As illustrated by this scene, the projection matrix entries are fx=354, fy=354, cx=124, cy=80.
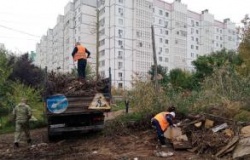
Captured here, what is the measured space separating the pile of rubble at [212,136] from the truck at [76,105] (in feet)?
8.07

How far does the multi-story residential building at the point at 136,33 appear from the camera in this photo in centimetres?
6506

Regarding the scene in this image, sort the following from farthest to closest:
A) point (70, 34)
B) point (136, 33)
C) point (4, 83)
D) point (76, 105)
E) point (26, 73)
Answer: point (70, 34), point (136, 33), point (26, 73), point (4, 83), point (76, 105)

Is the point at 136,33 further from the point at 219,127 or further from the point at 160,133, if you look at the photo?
the point at 160,133

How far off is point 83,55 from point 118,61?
51396 mm

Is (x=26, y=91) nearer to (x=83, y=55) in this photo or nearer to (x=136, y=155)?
(x=83, y=55)

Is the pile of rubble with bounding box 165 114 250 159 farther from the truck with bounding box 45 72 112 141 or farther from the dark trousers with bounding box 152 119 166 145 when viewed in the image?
the truck with bounding box 45 72 112 141

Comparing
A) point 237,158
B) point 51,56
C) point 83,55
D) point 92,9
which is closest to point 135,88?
point 83,55

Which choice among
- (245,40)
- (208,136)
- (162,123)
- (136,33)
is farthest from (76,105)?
(136,33)

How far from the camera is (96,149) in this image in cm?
1023

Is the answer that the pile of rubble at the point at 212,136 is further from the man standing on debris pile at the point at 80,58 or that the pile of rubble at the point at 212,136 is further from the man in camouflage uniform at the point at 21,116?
the man in camouflage uniform at the point at 21,116

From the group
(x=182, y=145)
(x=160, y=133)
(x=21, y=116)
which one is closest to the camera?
(x=182, y=145)

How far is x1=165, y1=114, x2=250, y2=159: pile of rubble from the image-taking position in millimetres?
8656

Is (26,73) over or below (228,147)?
over

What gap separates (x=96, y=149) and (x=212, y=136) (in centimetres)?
329
